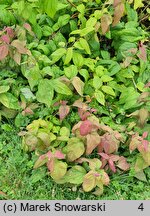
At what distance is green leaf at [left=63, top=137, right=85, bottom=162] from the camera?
324cm

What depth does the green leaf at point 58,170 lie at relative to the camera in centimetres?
316

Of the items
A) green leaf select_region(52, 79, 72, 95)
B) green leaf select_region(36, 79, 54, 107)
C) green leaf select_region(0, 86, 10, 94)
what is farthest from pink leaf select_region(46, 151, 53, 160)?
green leaf select_region(0, 86, 10, 94)

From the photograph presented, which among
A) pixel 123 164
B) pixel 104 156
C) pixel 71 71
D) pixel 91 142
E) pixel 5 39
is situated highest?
pixel 5 39

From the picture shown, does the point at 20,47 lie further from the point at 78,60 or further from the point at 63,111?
the point at 63,111

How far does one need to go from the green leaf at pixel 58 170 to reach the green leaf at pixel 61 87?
1.78 feet

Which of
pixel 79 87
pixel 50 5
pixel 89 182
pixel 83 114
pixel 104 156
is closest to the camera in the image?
pixel 50 5

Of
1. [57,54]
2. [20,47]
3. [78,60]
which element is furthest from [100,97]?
[20,47]

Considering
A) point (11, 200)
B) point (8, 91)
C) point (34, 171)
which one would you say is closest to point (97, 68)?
point (8, 91)

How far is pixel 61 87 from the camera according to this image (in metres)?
3.47

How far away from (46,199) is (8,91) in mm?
906

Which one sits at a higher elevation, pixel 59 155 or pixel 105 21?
pixel 105 21

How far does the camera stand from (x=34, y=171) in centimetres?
330

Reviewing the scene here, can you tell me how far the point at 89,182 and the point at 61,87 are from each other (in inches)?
28.7

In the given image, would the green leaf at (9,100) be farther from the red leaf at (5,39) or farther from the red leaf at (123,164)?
the red leaf at (123,164)
